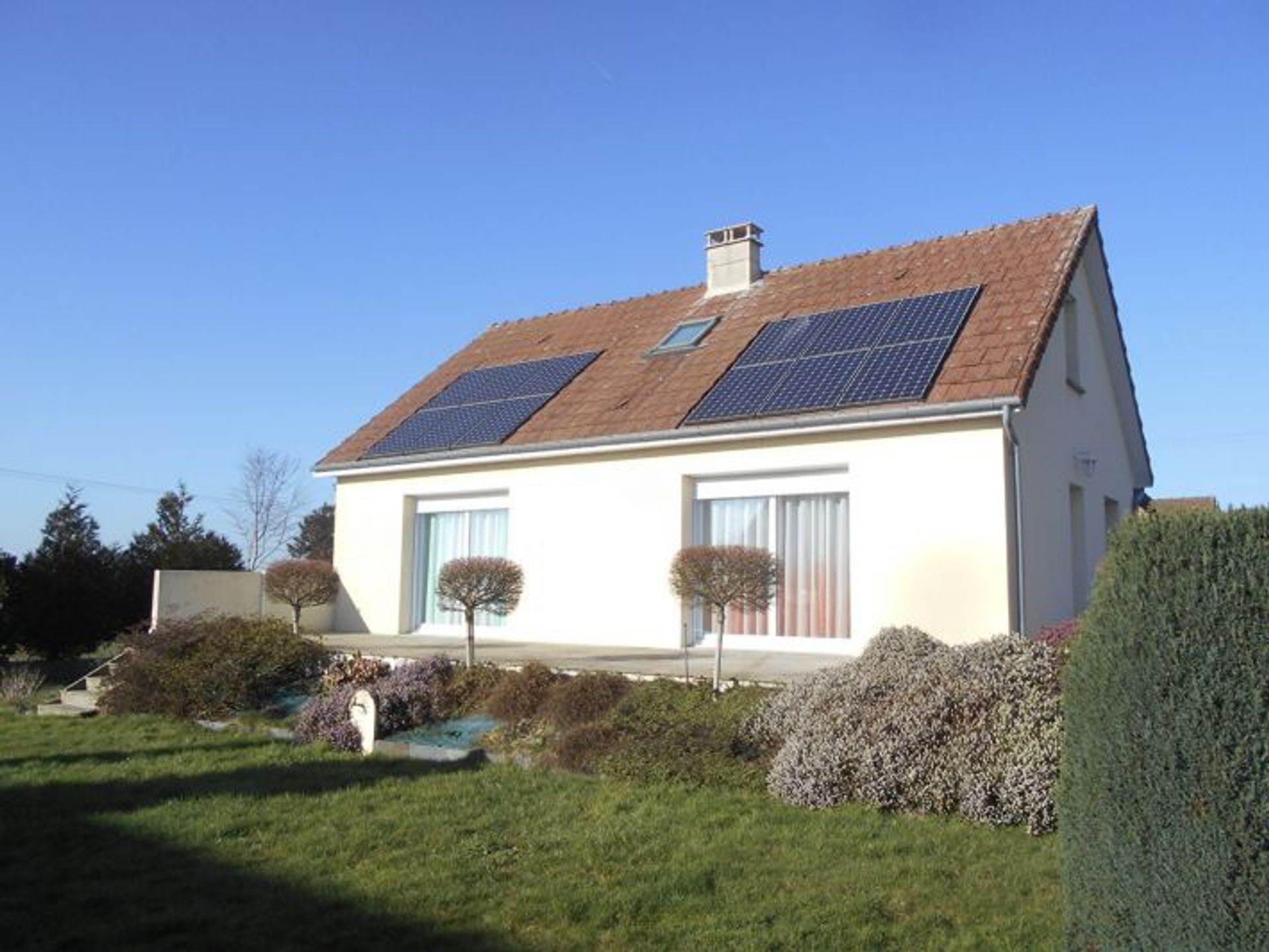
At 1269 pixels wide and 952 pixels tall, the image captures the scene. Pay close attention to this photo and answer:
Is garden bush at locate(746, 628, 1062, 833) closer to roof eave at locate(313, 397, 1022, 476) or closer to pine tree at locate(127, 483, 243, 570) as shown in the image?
roof eave at locate(313, 397, 1022, 476)

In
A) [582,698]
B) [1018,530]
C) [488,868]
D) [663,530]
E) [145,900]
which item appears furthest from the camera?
[663,530]

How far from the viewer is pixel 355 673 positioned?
11.1 metres

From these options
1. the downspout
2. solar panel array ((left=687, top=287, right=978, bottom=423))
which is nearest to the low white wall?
solar panel array ((left=687, top=287, right=978, bottom=423))

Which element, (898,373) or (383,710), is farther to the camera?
(898,373)

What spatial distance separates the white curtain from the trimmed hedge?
12.1 meters

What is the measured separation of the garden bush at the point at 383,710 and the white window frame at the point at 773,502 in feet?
10.9

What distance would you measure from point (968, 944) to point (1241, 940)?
173 centimetres

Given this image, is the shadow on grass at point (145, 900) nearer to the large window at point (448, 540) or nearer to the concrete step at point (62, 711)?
the concrete step at point (62, 711)

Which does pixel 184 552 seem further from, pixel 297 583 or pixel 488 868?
pixel 488 868

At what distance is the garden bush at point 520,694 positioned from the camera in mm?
9281

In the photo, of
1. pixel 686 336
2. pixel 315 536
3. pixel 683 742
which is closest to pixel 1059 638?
pixel 683 742

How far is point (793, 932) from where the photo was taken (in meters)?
4.65

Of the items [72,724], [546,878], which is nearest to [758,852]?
[546,878]

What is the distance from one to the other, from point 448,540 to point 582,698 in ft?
Result: 24.4
